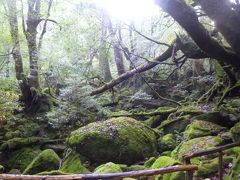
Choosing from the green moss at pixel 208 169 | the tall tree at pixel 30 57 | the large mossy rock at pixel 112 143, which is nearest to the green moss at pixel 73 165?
the large mossy rock at pixel 112 143

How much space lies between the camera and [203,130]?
941 centimetres

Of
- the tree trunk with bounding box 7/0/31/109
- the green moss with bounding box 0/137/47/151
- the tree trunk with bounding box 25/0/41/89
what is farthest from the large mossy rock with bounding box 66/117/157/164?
the tree trunk with bounding box 25/0/41/89

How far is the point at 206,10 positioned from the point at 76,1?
13501 millimetres

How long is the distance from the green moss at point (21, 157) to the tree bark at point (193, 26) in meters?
7.82

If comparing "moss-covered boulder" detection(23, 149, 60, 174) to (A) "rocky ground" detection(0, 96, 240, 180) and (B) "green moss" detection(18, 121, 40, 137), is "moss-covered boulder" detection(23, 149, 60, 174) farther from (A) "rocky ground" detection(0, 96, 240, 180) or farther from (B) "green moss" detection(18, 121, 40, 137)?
(B) "green moss" detection(18, 121, 40, 137)

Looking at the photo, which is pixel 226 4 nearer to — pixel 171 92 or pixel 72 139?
A: pixel 72 139

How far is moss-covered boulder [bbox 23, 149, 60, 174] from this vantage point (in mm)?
8914

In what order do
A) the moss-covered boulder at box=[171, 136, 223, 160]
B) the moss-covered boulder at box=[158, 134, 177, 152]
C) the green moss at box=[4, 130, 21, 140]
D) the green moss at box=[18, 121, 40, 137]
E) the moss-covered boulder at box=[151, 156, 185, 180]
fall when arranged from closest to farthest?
the moss-covered boulder at box=[151, 156, 185, 180], the moss-covered boulder at box=[171, 136, 223, 160], the moss-covered boulder at box=[158, 134, 177, 152], the green moss at box=[4, 130, 21, 140], the green moss at box=[18, 121, 40, 137]

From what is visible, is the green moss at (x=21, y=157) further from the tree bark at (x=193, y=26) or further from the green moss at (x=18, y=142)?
the tree bark at (x=193, y=26)

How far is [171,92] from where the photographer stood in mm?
15977

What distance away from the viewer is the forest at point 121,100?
19.1 feet

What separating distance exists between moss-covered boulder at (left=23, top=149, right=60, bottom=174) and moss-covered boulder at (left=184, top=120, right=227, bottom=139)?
377 centimetres

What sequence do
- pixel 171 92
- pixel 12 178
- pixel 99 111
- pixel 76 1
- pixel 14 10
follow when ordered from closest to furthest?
pixel 12 178
pixel 99 111
pixel 14 10
pixel 171 92
pixel 76 1

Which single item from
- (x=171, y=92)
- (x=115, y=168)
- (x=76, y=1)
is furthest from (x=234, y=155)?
(x=76, y=1)
